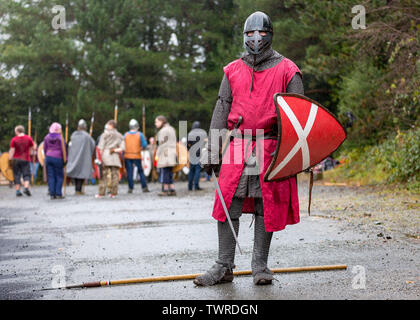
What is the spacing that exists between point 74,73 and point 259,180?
106 ft

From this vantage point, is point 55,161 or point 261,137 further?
point 55,161

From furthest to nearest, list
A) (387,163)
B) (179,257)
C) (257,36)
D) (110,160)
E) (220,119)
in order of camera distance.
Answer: (110,160)
(387,163)
(179,257)
(220,119)
(257,36)

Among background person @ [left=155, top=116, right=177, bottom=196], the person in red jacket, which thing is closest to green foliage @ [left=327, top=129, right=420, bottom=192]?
background person @ [left=155, top=116, right=177, bottom=196]

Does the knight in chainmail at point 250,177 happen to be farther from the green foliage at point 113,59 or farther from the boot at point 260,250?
the green foliage at point 113,59

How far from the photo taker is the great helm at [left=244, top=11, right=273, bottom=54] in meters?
5.05

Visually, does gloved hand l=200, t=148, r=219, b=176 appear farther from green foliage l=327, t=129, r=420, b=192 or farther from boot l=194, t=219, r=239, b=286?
green foliage l=327, t=129, r=420, b=192

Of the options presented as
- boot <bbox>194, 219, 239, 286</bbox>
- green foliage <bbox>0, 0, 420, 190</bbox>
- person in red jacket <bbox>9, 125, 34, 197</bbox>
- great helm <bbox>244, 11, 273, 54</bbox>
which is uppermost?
green foliage <bbox>0, 0, 420, 190</bbox>

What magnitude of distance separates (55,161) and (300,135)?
41.4 feet

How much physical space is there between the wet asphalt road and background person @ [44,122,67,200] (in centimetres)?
570

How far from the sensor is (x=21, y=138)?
1833 cm

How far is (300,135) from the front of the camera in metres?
4.95

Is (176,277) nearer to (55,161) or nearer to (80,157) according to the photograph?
(55,161)

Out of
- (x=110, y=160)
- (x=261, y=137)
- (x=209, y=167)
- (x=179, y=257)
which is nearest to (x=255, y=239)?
(x=209, y=167)
